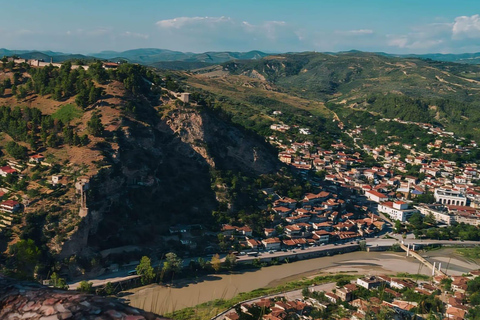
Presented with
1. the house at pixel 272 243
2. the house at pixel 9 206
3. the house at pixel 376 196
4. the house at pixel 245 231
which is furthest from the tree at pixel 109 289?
the house at pixel 376 196

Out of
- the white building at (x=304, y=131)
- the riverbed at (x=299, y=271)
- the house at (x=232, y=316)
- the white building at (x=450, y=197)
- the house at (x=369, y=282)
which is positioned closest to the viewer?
the house at (x=232, y=316)

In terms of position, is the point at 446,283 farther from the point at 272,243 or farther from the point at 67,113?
the point at 67,113

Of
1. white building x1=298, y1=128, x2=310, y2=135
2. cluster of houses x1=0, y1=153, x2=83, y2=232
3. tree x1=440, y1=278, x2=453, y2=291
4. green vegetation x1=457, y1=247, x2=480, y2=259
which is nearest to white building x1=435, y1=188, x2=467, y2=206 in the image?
green vegetation x1=457, y1=247, x2=480, y2=259

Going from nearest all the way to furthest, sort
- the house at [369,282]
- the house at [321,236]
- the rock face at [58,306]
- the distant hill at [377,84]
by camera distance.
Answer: the rock face at [58,306]
the house at [369,282]
the house at [321,236]
the distant hill at [377,84]

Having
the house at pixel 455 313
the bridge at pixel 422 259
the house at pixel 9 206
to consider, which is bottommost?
the bridge at pixel 422 259

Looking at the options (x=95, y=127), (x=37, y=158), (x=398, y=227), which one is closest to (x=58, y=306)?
(x=37, y=158)

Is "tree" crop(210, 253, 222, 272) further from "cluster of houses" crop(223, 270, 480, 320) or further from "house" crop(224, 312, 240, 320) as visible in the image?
"house" crop(224, 312, 240, 320)

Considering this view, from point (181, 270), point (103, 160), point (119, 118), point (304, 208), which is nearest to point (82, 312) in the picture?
point (181, 270)

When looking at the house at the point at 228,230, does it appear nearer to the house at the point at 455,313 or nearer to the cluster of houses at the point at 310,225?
the cluster of houses at the point at 310,225
